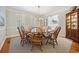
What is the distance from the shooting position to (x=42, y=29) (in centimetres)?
303

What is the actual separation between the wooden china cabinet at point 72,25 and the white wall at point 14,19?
0.88 metres

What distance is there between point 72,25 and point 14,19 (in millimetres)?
1427

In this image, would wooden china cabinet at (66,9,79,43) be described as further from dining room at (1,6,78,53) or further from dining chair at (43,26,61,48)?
dining chair at (43,26,61,48)

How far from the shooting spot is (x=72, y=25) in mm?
3092

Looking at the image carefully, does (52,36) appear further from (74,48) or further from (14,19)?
(14,19)

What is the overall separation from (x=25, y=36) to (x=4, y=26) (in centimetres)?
56

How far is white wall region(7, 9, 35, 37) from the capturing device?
2.97m

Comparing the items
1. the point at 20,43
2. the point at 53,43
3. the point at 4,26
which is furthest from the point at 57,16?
the point at 4,26

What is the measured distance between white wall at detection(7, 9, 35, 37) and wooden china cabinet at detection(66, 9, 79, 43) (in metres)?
0.88

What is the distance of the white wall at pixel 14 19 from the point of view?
2.97 m

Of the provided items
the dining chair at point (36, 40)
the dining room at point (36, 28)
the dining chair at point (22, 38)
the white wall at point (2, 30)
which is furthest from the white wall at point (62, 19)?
the white wall at point (2, 30)
